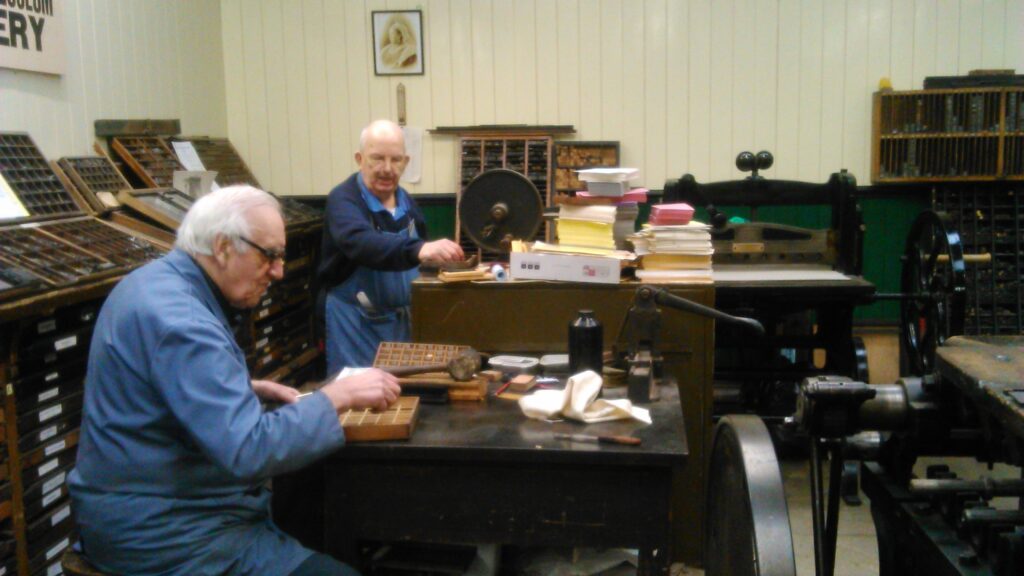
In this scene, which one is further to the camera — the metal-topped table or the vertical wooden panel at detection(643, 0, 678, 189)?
the vertical wooden panel at detection(643, 0, 678, 189)

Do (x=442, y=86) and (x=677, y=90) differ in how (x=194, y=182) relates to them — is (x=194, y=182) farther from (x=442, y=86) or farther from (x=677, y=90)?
(x=677, y=90)

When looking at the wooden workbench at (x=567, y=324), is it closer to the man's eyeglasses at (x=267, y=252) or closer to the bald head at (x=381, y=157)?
the bald head at (x=381, y=157)

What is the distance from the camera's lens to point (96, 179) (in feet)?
11.7

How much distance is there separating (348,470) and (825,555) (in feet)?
3.14

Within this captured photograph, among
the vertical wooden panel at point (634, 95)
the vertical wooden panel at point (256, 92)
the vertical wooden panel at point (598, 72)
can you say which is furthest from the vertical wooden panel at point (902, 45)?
the vertical wooden panel at point (256, 92)

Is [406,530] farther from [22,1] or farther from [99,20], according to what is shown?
[99,20]

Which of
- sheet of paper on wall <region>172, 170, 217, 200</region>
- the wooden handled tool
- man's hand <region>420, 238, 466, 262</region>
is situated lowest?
the wooden handled tool

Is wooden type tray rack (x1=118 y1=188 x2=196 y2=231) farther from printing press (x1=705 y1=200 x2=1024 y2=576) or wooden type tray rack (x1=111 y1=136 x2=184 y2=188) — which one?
printing press (x1=705 y1=200 x2=1024 y2=576)

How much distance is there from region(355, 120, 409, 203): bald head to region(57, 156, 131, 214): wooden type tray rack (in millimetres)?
997

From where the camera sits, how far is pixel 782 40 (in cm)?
499

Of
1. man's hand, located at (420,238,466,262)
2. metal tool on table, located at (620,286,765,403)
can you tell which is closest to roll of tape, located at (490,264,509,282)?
man's hand, located at (420,238,466,262)

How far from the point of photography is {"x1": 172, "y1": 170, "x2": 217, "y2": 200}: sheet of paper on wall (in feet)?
13.4

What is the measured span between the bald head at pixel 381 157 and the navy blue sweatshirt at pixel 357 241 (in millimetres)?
62

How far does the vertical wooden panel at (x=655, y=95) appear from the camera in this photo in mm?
5031
